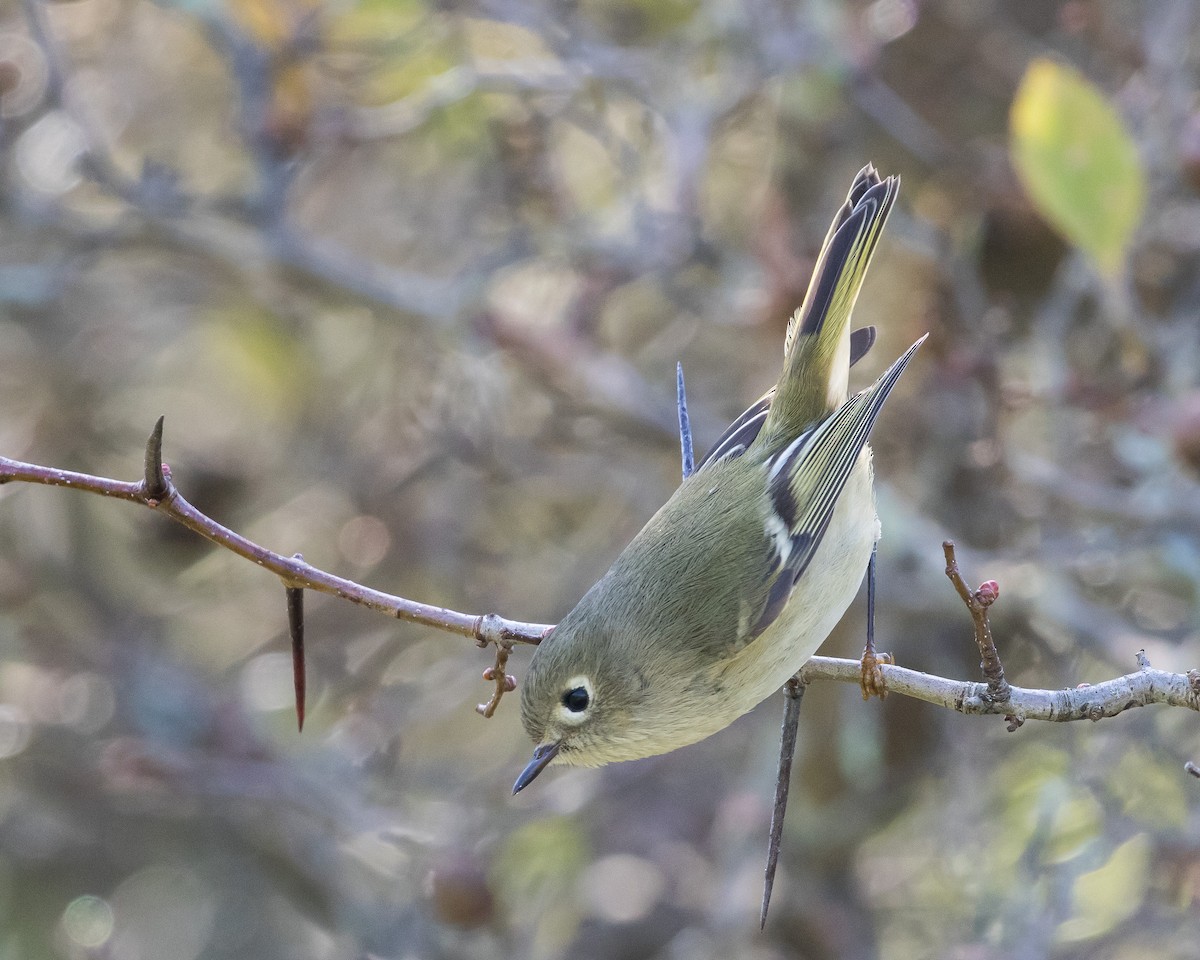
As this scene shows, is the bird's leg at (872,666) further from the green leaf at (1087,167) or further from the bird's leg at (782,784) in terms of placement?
the green leaf at (1087,167)

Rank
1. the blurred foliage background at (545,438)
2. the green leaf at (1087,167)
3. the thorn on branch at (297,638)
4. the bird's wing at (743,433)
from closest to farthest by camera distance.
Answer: the thorn on branch at (297,638) < the bird's wing at (743,433) < the green leaf at (1087,167) < the blurred foliage background at (545,438)

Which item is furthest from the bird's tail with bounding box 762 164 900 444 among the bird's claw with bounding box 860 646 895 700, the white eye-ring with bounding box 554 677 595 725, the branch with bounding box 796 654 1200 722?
the branch with bounding box 796 654 1200 722

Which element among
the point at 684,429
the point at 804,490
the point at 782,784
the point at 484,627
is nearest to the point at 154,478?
the point at 484,627

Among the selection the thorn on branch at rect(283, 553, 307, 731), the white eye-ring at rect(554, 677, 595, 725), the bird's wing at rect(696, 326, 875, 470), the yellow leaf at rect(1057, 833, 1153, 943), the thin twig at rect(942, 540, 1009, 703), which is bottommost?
the yellow leaf at rect(1057, 833, 1153, 943)

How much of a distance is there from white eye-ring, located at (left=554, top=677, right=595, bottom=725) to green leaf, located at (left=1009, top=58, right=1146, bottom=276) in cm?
165

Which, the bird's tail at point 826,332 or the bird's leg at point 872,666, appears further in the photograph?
the bird's tail at point 826,332

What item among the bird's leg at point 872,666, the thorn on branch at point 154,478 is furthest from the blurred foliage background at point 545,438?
the thorn on branch at point 154,478

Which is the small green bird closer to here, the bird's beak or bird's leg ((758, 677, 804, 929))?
the bird's beak

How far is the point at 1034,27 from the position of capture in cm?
449

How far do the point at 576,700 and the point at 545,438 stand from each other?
85.1 inches

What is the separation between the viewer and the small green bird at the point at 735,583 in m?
2.25

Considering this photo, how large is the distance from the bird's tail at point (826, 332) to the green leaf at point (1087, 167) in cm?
63

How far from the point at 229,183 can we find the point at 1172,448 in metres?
3.33

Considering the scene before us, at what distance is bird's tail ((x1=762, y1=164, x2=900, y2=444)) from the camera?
266 cm
